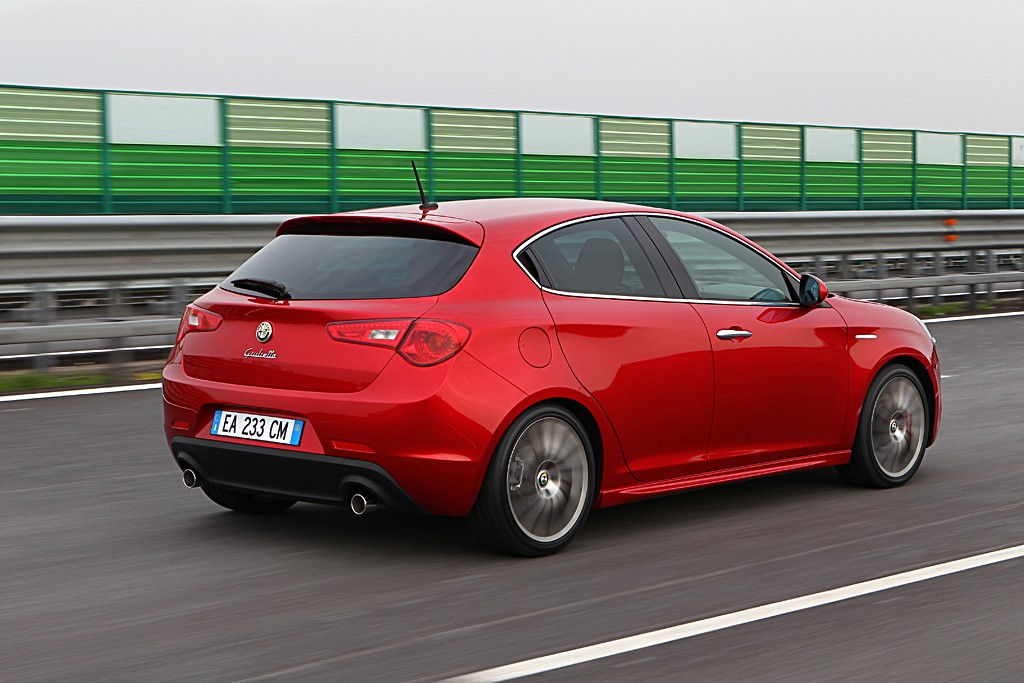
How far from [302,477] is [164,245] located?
7041 millimetres

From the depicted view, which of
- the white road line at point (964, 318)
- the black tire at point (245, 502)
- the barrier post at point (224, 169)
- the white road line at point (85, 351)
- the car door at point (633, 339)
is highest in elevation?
the barrier post at point (224, 169)

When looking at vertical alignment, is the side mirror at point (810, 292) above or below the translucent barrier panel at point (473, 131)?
below

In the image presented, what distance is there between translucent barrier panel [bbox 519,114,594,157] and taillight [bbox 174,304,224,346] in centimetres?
1282

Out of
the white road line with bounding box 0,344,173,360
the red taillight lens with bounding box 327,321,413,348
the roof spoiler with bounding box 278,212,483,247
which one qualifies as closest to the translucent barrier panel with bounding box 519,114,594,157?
the white road line with bounding box 0,344,173,360

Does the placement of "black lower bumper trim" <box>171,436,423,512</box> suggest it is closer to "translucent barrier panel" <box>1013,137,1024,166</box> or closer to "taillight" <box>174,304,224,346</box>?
"taillight" <box>174,304,224,346</box>

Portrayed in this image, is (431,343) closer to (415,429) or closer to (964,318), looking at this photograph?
(415,429)

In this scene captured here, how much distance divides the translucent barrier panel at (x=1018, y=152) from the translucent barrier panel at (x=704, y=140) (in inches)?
264

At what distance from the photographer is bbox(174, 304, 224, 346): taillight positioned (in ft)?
20.4

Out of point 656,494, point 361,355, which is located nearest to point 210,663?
point 361,355

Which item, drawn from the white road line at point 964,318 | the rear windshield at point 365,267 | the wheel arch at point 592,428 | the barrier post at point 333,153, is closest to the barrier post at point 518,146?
the barrier post at point 333,153

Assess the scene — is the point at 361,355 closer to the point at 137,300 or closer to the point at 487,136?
the point at 137,300

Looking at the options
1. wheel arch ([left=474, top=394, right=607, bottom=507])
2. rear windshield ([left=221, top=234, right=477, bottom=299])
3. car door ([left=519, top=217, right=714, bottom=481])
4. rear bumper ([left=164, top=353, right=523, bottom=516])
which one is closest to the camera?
rear bumper ([left=164, top=353, right=523, bottom=516])

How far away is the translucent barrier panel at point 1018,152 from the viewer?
25.0 m

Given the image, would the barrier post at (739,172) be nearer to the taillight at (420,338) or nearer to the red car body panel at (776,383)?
the red car body panel at (776,383)
